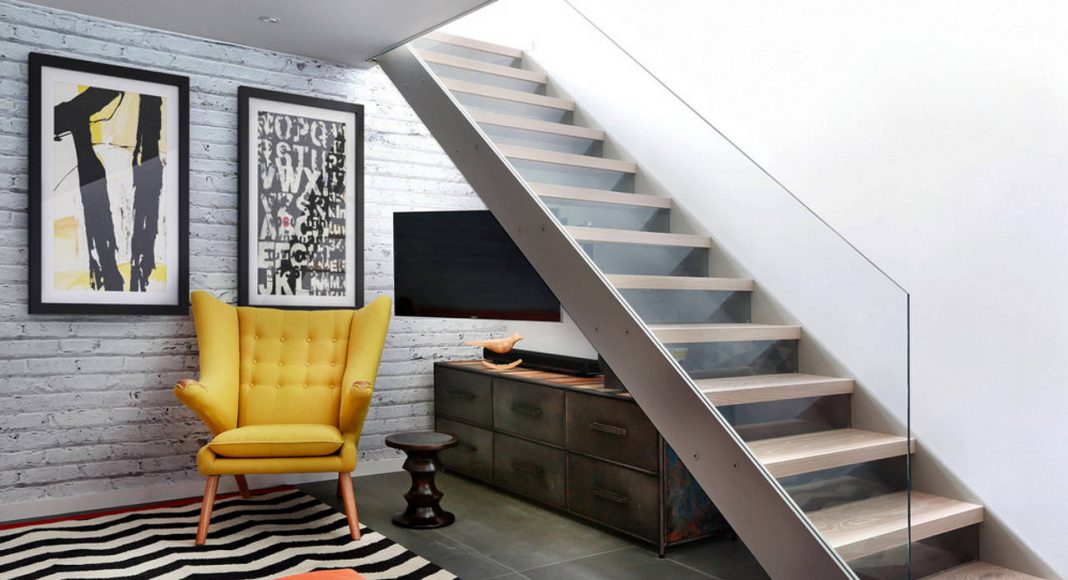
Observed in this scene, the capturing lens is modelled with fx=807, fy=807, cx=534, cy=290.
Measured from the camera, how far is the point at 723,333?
2652 mm

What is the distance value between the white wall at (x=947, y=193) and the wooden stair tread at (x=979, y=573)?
0.06 metres

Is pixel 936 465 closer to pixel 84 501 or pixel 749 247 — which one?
pixel 749 247

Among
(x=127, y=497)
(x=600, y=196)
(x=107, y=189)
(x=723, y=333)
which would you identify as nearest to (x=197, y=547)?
(x=127, y=497)

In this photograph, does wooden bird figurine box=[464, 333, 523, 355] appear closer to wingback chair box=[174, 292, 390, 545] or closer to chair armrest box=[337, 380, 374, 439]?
wingback chair box=[174, 292, 390, 545]

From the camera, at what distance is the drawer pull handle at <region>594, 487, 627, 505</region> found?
140 inches

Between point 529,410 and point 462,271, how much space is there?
0.90 meters

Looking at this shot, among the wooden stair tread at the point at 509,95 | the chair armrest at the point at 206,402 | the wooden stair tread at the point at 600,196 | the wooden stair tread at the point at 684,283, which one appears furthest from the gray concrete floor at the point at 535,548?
the wooden stair tread at the point at 509,95

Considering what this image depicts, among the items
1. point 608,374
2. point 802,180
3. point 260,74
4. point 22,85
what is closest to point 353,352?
point 608,374

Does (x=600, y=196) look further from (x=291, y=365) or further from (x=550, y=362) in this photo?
(x=291, y=365)

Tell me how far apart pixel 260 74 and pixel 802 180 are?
3.00 meters

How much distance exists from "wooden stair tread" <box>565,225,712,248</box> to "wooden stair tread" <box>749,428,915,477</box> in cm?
74

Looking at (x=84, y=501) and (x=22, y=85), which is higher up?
(x=22, y=85)

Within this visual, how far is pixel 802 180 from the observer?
3660 mm

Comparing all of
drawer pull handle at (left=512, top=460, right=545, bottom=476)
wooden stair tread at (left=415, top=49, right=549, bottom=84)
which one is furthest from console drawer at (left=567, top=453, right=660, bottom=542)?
wooden stair tread at (left=415, top=49, right=549, bottom=84)
